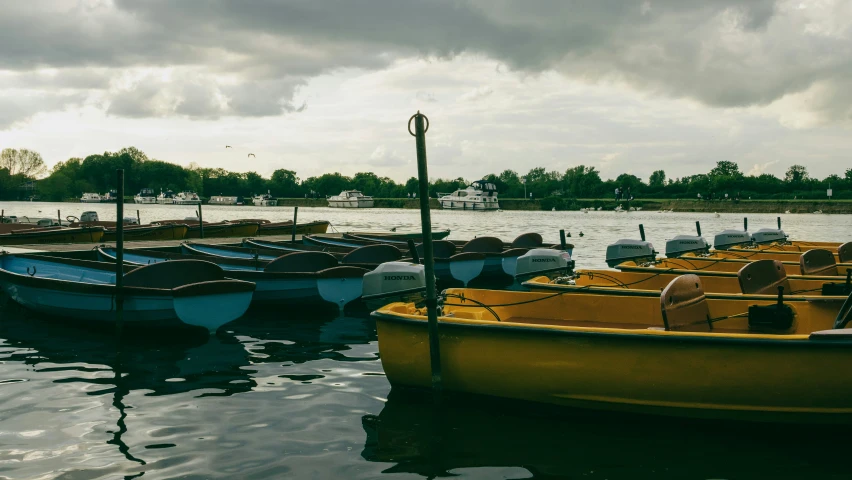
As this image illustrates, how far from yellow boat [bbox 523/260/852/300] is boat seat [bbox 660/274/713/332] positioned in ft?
2.88

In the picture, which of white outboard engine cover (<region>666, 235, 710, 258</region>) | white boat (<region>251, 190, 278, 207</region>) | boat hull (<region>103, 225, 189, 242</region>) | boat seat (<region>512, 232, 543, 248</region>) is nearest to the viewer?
white outboard engine cover (<region>666, 235, 710, 258</region>)

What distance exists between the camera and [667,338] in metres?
7.07

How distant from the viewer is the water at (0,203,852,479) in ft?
21.3

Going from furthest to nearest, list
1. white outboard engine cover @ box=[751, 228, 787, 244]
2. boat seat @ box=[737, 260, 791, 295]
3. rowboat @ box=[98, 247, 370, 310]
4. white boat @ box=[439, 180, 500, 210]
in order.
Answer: white boat @ box=[439, 180, 500, 210], white outboard engine cover @ box=[751, 228, 787, 244], rowboat @ box=[98, 247, 370, 310], boat seat @ box=[737, 260, 791, 295]

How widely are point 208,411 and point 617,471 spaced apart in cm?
450

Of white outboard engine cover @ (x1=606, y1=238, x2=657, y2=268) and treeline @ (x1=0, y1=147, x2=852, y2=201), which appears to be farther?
treeline @ (x1=0, y1=147, x2=852, y2=201)

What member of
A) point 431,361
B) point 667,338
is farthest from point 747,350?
point 431,361

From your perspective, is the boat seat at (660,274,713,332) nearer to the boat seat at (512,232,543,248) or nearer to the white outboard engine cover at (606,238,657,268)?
the white outboard engine cover at (606,238,657,268)

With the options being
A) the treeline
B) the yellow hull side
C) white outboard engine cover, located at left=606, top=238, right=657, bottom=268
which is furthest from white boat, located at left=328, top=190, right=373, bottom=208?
the yellow hull side

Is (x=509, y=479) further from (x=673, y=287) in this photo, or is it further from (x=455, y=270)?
(x=455, y=270)

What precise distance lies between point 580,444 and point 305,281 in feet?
27.4

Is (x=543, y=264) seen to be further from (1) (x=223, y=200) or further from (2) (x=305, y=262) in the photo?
(1) (x=223, y=200)

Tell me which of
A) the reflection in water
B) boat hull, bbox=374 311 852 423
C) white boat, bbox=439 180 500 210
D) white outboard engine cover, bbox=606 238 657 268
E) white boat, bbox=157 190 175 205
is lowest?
the reflection in water

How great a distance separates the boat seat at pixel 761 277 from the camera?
9680mm
